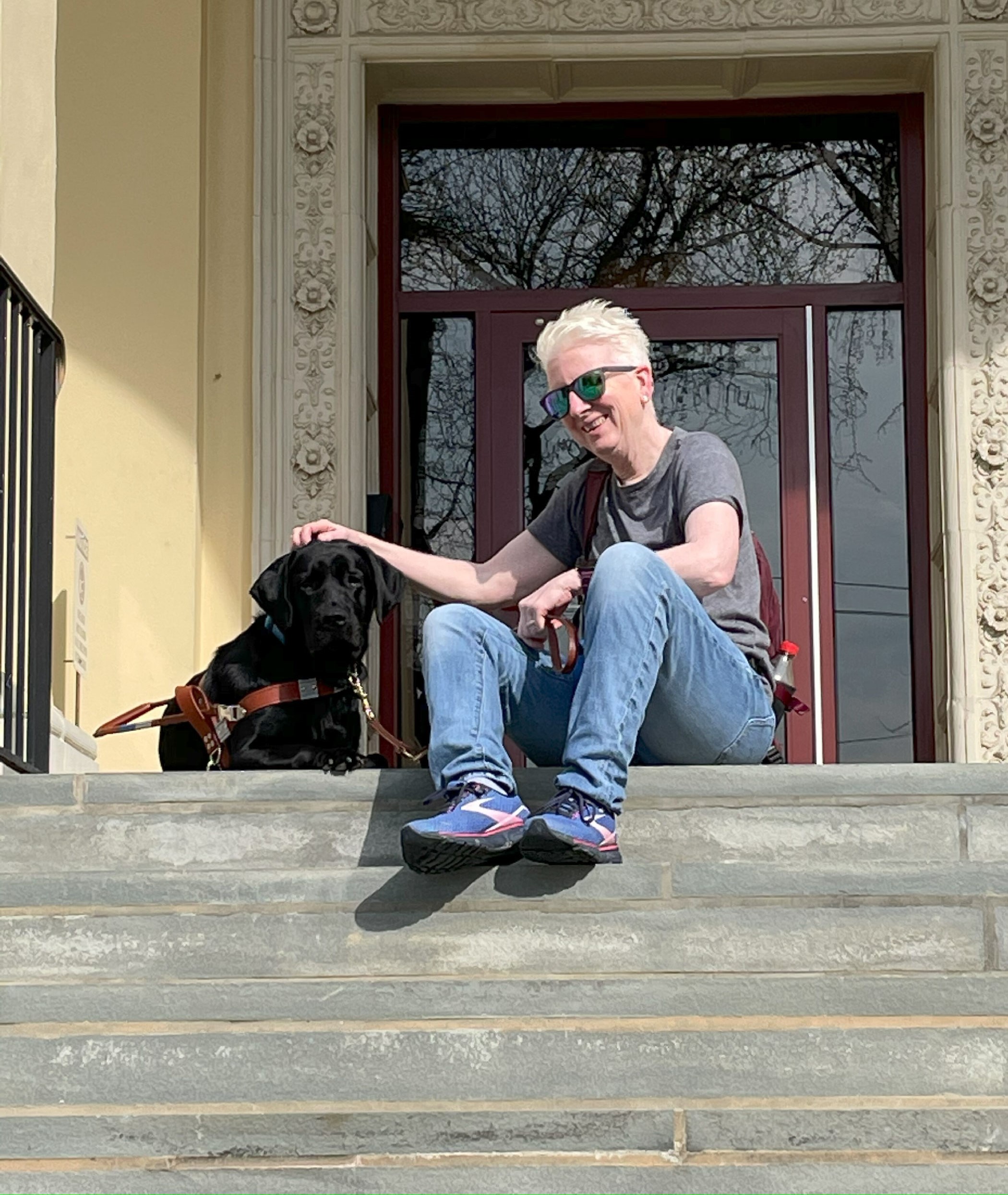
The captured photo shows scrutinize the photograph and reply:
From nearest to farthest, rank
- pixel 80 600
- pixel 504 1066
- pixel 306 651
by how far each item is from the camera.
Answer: pixel 504 1066 → pixel 306 651 → pixel 80 600

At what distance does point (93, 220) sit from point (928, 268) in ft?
10.9

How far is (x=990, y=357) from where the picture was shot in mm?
7668

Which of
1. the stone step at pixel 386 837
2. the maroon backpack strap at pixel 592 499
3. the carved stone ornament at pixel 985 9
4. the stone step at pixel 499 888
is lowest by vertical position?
the stone step at pixel 499 888

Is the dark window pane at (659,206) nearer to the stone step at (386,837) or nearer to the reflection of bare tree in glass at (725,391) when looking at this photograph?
the reflection of bare tree in glass at (725,391)

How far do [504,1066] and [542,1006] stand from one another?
171 mm

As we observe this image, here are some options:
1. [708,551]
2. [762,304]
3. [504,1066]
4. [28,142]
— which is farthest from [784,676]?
[762,304]

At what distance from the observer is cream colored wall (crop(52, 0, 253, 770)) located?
7.59 meters

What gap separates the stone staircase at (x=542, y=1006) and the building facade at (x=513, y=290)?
3591 mm

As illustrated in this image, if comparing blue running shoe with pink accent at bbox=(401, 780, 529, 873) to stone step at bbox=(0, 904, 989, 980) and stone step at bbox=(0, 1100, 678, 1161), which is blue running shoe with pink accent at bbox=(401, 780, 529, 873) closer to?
stone step at bbox=(0, 904, 989, 980)

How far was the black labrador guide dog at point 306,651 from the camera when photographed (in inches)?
199

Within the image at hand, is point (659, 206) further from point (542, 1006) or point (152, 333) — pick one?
point (542, 1006)

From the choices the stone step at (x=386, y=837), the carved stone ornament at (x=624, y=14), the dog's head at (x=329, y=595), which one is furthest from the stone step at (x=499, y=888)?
the carved stone ornament at (x=624, y=14)

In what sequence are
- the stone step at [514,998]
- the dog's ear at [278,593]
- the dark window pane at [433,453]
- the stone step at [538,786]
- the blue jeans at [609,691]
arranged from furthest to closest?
the dark window pane at [433,453]
the dog's ear at [278,593]
the stone step at [538,786]
the blue jeans at [609,691]
the stone step at [514,998]

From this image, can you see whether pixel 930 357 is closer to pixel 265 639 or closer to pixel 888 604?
pixel 888 604
